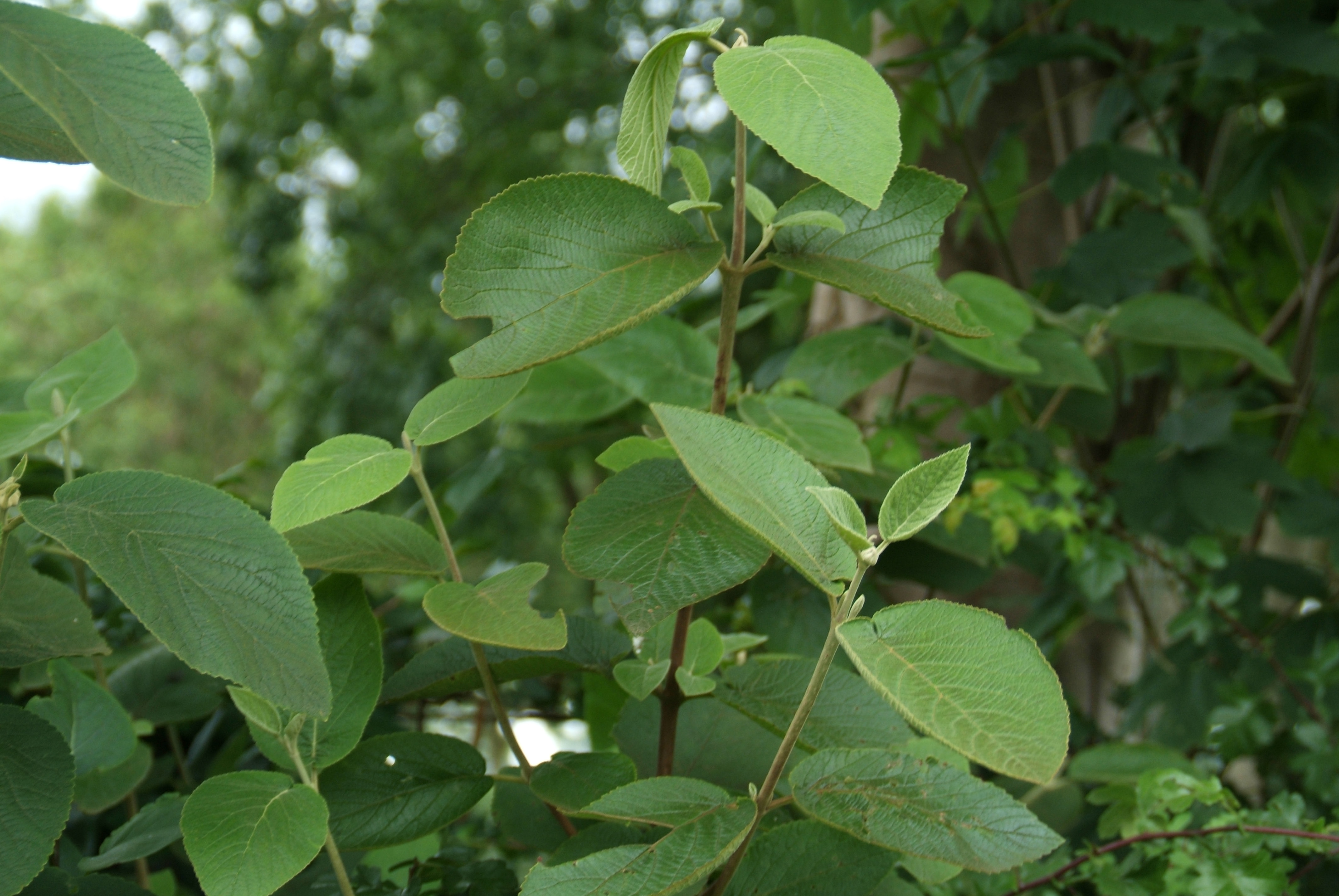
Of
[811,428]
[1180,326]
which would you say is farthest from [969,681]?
[1180,326]

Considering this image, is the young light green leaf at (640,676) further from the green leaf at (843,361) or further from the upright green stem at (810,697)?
the green leaf at (843,361)

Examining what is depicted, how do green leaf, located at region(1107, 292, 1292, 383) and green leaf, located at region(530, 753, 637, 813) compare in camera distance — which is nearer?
green leaf, located at region(530, 753, 637, 813)

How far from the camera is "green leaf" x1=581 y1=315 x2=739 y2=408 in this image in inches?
21.5

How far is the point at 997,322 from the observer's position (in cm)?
66

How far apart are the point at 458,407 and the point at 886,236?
0.60 ft

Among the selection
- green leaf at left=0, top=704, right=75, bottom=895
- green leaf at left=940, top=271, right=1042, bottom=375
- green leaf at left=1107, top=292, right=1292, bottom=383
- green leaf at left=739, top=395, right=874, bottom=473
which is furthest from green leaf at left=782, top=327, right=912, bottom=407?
green leaf at left=0, top=704, right=75, bottom=895

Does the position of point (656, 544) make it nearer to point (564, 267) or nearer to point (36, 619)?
point (564, 267)

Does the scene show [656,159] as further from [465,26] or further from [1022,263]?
[465,26]

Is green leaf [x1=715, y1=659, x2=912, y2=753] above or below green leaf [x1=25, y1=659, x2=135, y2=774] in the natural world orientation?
below

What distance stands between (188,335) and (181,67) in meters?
8.31

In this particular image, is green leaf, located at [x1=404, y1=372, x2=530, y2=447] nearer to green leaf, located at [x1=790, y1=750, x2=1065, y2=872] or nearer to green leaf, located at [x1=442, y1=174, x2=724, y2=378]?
green leaf, located at [x1=442, y1=174, x2=724, y2=378]

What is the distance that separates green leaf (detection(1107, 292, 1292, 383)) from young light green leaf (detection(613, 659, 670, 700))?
0.61 m

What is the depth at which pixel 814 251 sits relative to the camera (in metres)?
0.39

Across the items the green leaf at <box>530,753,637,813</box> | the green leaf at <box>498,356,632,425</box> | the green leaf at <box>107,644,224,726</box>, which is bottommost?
the green leaf at <box>107,644,224,726</box>
